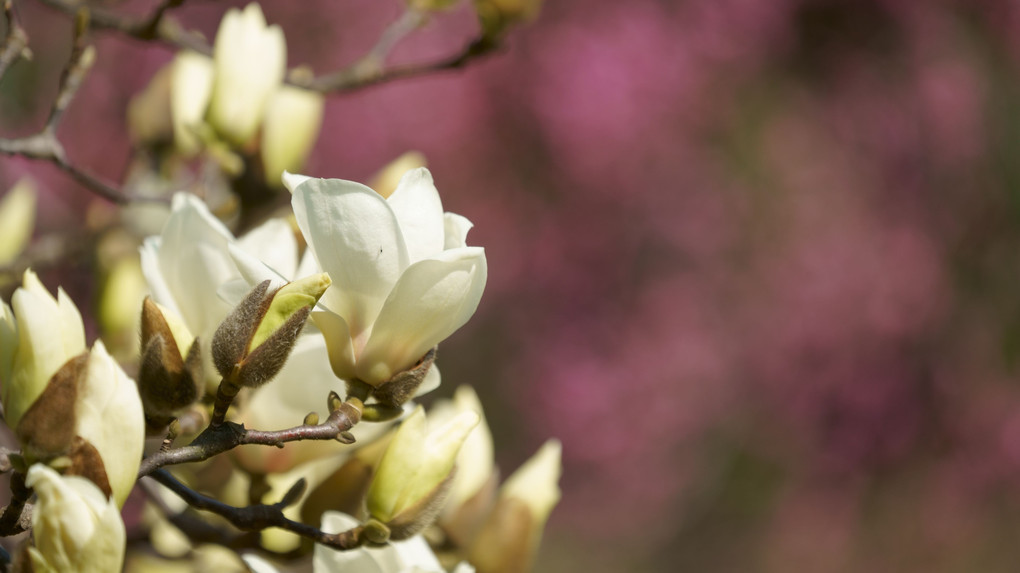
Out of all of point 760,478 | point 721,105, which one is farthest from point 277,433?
point 760,478

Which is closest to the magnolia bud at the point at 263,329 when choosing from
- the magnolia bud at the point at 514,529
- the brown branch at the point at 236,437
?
the brown branch at the point at 236,437

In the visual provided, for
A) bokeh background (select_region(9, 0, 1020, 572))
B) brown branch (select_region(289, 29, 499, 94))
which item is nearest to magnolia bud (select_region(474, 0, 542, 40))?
brown branch (select_region(289, 29, 499, 94))

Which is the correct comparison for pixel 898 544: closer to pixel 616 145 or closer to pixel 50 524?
pixel 616 145

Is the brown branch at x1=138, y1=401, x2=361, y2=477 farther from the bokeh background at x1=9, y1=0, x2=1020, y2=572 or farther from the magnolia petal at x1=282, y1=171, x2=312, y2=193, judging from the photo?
the bokeh background at x1=9, y1=0, x2=1020, y2=572

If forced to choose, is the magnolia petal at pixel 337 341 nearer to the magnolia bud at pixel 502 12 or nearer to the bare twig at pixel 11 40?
the bare twig at pixel 11 40

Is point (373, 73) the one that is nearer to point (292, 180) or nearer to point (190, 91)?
point (190, 91)

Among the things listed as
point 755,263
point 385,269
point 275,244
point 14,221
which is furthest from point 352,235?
point 755,263

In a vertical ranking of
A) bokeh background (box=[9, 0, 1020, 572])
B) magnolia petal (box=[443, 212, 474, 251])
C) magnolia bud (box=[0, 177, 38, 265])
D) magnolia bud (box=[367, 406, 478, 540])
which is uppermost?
magnolia petal (box=[443, 212, 474, 251])
